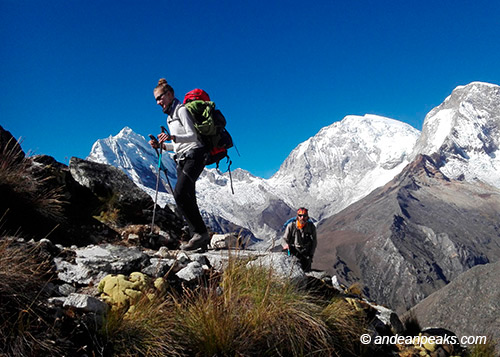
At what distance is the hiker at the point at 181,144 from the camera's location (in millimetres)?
6026

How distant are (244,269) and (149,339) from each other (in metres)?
1.88

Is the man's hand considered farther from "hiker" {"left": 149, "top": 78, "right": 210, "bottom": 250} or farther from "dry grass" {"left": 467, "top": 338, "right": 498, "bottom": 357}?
"dry grass" {"left": 467, "top": 338, "right": 498, "bottom": 357}

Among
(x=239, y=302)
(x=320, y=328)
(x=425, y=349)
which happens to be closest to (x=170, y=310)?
(x=239, y=302)

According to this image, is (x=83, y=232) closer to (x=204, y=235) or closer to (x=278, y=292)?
(x=204, y=235)

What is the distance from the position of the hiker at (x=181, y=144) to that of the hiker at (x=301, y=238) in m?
4.12

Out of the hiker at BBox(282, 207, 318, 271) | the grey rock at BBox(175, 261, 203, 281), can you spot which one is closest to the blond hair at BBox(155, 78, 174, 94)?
the grey rock at BBox(175, 261, 203, 281)

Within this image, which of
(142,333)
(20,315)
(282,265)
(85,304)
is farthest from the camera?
(282,265)

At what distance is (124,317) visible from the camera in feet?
11.6

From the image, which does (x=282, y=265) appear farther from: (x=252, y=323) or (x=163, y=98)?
(x=163, y=98)

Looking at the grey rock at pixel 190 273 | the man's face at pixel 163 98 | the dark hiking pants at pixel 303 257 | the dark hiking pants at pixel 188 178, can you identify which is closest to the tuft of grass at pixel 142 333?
the grey rock at pixel 190 273

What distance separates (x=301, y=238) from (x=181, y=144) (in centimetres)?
499

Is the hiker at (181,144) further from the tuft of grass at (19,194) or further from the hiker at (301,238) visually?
the hiker at (301,238)

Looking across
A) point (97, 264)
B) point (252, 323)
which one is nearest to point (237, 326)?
point (252, 323)

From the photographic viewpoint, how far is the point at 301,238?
985 cm
